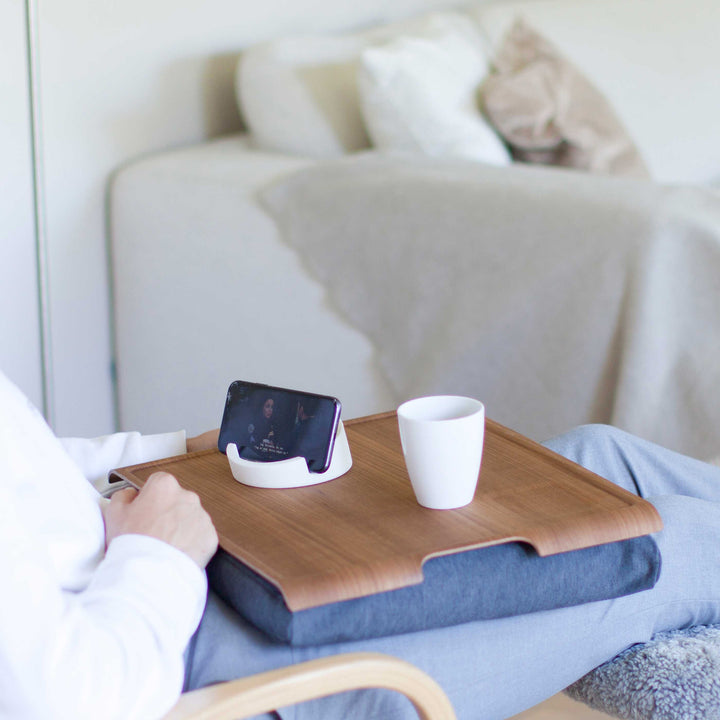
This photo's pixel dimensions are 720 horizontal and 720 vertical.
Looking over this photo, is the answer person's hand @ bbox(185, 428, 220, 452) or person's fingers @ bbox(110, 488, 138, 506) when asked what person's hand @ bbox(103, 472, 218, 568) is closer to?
person's fingers @ bbox(110, 488, 138, 506)

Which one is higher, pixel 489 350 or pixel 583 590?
Result: pixel 583 590

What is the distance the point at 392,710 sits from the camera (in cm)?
92

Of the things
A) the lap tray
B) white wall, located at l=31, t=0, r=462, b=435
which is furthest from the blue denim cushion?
white wall, located at l=31, t=0, r=462, b=435

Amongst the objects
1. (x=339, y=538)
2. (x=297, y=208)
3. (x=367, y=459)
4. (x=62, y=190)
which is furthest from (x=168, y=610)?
(x=62, y=190)

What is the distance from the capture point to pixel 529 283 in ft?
6.05

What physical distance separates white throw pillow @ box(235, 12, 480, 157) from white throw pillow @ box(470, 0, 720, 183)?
0.51 meters

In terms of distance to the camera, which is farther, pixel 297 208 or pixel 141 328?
pixel 141 328

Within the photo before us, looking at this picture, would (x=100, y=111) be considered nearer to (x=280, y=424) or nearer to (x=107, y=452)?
(x=107, y=452)

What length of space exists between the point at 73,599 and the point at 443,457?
325 millimetres

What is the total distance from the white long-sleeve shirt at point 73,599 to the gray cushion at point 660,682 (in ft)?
1.31

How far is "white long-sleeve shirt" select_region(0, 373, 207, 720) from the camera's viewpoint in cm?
74

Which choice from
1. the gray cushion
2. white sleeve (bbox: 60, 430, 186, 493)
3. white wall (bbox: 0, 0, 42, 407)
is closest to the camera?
the gray cushion

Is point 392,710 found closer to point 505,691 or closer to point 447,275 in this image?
point 505,691

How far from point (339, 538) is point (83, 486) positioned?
0.78 ft
